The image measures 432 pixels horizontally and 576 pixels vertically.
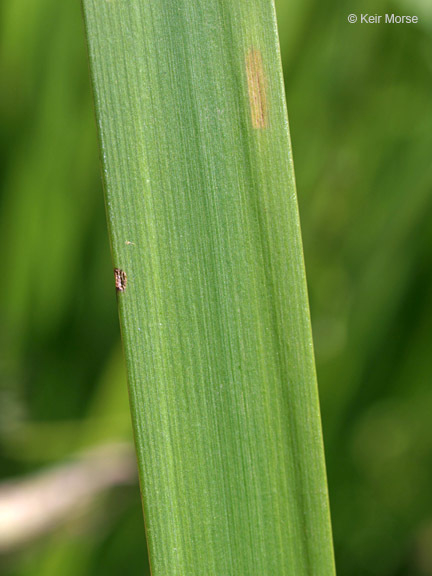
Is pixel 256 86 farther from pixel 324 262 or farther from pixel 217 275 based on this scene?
pixel 324 262

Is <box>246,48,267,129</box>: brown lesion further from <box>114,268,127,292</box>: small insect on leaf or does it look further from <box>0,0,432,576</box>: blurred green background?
<box>0,0,432,576</box>: blurred green background

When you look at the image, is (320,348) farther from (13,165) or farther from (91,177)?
(13,165)

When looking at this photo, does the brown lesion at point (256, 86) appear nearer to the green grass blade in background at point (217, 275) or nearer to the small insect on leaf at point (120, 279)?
the green grass blade in background at point (217, 275)

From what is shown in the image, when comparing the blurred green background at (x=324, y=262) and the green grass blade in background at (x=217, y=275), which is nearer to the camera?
the green grass blade in background at (x=217, y=275)

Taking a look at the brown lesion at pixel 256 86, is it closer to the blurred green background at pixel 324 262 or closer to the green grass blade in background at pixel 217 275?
the green grass blade in background at pixel 217 275

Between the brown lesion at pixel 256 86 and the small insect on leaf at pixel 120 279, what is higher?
the brown lesion at pixel 256 86

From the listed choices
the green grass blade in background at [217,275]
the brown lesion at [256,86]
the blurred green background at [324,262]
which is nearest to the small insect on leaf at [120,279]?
the green grass blade in background at [217,275]
